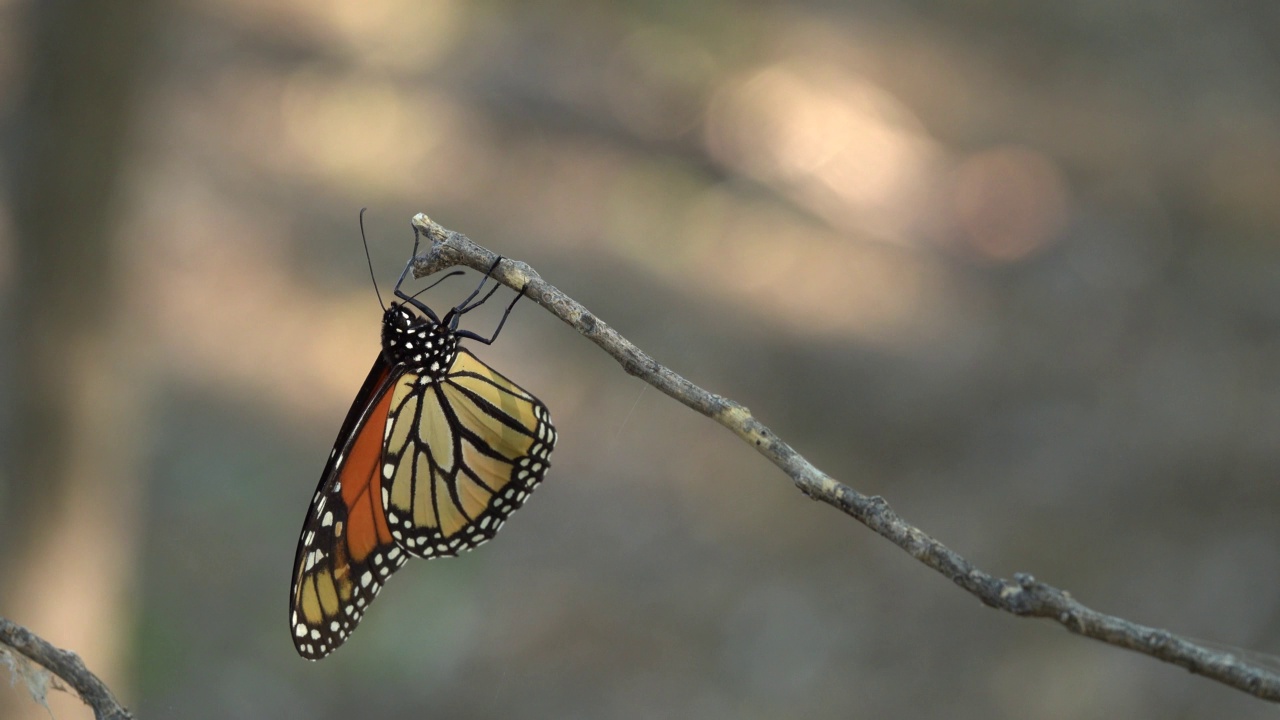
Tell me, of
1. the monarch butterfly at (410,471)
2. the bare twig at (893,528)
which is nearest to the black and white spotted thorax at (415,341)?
the monarch butterfly at (410,471)

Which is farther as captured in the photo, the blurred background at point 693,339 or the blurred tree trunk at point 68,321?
the blurred background at point 693,339

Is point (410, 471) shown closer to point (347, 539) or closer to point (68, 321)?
point (347, 539)

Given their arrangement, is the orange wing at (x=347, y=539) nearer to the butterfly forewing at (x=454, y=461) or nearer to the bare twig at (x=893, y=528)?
the butterfly forewing at (x=454, y=461)

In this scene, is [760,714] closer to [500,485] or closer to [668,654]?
[668,654]

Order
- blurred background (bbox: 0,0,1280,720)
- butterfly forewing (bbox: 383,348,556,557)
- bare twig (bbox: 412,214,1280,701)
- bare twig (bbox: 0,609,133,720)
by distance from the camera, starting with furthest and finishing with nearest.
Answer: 1. blurred background (bbox: 0,0,1280,720)
2. butterfly forewing (bbox: 383,348,556,557)
3. bare twig (bbox: 0,609,133,720)
4. bare twig (bbox: 412,214,1280,701)

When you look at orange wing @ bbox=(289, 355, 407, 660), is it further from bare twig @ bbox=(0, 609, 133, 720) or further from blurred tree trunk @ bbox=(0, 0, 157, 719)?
blurred tree trunk @ bbox=(0, 0, 157, 719)

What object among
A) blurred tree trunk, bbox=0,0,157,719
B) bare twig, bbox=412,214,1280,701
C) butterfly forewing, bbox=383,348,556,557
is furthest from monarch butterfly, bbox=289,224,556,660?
blurred tree trunk, bbox=0,0,157,719

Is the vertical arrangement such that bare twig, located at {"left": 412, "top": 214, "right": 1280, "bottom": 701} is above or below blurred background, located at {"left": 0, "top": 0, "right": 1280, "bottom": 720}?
below
